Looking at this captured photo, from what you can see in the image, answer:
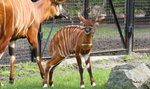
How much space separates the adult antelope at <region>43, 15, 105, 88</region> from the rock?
42 cm

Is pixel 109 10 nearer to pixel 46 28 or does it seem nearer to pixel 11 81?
pixel 46 28

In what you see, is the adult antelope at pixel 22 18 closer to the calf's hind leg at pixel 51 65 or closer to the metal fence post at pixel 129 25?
the calf's hind leg at pixel 51 65

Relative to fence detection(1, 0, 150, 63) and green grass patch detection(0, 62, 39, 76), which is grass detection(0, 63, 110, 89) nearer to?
green grass patch detection(0, 62, 39, 76)

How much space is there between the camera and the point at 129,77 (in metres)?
6.80

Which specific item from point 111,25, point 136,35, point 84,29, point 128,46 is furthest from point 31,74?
point 136,35

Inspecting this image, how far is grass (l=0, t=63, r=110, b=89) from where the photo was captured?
24.3ft

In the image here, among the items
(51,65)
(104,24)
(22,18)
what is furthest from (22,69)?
(104,24)

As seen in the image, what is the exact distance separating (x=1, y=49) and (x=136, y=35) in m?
10.0

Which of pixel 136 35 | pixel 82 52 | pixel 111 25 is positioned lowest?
pixel 136 35

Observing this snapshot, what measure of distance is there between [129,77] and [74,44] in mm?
1110

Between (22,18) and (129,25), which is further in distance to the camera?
(129,25)

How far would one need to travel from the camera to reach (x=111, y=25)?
1317cm

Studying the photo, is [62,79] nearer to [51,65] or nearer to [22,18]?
[51,65]

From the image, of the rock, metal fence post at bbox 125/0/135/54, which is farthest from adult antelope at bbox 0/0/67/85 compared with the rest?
metal fence post at bbox 125/0/135/54
